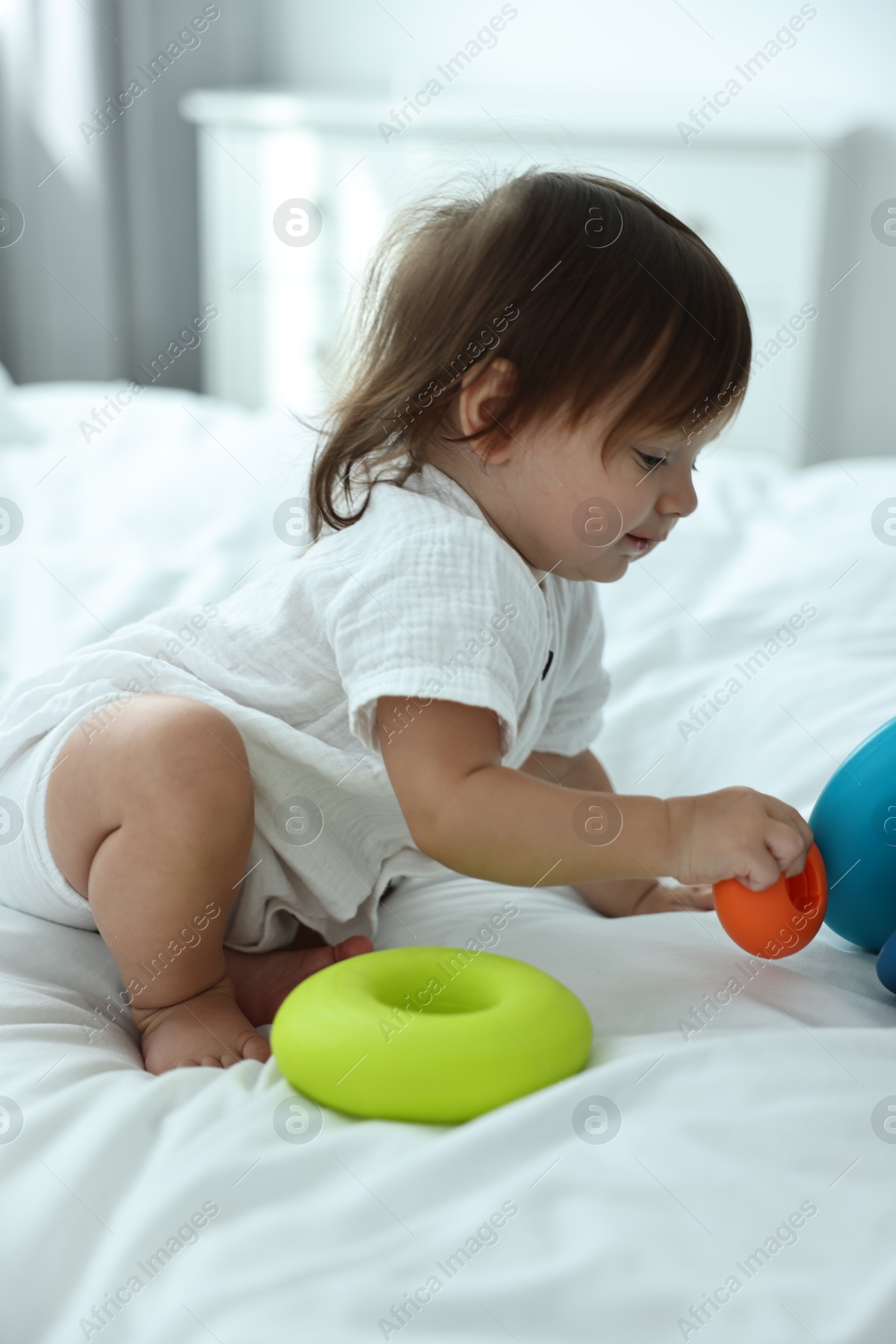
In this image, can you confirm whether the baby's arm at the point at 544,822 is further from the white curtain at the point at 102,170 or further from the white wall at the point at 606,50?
the white curtain at the point at 102,170

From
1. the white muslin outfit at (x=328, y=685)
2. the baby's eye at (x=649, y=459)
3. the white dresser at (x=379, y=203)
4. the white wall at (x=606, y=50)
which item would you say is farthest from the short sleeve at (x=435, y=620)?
the white wall at (x=606, y=50)

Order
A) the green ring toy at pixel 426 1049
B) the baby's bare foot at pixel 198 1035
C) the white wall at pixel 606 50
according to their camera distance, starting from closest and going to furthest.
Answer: the green ring toy at pixel 426 1049 → the baby's bare foot at pixel 198 1035 → the white wall at pixel 606 50

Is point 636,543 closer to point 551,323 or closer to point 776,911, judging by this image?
point 551,323

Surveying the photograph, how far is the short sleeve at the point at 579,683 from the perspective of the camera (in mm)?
973

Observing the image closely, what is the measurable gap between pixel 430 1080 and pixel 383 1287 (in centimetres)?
12

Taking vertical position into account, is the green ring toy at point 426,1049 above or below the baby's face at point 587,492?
below

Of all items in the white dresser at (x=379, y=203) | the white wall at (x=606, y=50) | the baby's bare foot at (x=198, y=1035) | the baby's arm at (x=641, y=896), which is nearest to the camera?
the baby's bare foot at (x=198, y=1035)

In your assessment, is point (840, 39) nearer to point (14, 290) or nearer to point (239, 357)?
point (239, 357)

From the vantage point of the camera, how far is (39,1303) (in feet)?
1.53

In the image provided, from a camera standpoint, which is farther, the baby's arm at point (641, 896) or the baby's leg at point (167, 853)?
the baby's arm at point (641, 896)

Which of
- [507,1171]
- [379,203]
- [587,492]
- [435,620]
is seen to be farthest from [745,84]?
[507,1171]

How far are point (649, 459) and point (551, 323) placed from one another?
0.36 feet

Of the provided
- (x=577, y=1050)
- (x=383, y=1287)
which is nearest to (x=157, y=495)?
(x=577, y=1050)

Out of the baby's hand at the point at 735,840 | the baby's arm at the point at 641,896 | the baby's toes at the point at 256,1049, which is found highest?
the baby's hand at the point at 735,840
